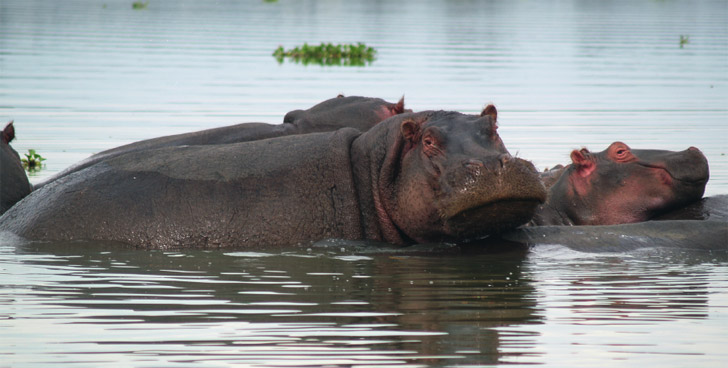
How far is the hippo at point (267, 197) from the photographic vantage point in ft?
29.2

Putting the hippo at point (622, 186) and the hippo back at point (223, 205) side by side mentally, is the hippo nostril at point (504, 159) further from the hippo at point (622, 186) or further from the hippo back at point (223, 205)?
the hippo at point (622, 186)

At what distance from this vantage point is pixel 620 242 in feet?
29.5

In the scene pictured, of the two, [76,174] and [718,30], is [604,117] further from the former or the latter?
[718,30]

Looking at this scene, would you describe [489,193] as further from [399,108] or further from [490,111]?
[399,108]

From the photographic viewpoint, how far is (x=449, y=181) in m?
8.37

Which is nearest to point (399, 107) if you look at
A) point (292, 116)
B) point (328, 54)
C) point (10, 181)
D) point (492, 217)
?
point (292, 116)

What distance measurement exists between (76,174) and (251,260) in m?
1.81

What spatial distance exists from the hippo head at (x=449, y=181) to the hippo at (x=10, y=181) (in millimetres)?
3369

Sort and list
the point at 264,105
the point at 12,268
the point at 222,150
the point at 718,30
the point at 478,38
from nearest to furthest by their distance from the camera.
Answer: the point at 12,268 < the point at 222,150 < the point at 264,105 < the point at 478,38 < the point at 718,30

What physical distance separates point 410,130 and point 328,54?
27507 mm

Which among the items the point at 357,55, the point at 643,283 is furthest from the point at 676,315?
the point at 357,55

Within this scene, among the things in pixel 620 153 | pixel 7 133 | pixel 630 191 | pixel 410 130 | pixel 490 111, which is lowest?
pixel 630 191

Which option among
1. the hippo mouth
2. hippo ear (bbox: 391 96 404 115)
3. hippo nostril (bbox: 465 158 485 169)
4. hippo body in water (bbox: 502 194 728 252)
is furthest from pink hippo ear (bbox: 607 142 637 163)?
hippo nostril (bbox: 465 158 485 169)

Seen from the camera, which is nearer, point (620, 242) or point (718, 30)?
point (620, 242)
